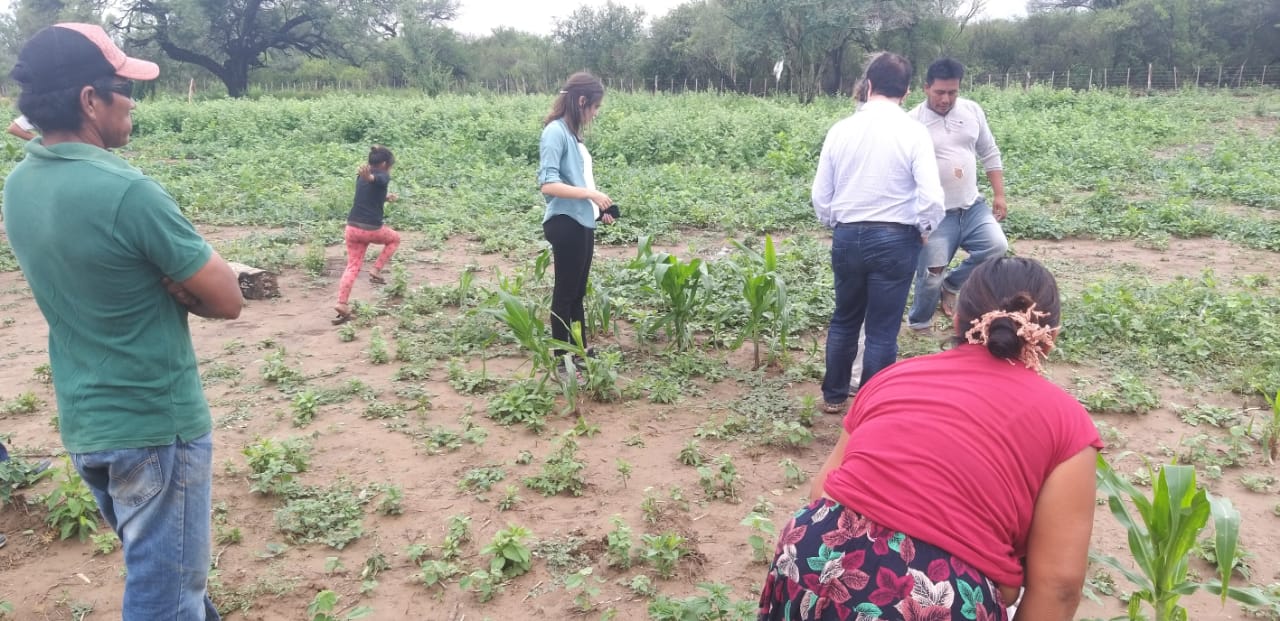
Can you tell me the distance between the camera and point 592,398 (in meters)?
4.75

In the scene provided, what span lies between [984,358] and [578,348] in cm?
293

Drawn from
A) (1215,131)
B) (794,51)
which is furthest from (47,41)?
(794,51)

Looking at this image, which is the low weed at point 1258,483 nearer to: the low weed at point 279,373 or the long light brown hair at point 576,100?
the long light brown hair at point 576,100

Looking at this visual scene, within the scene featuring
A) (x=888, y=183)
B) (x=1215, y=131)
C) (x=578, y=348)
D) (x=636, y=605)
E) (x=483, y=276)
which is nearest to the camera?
(x=636, y=605)

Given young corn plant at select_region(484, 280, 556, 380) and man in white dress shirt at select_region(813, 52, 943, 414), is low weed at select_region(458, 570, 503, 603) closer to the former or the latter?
young corn plant at select_region(484, 280, 556, 380)

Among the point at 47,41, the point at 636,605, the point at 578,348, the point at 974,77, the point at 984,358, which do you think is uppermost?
the point at 974,77

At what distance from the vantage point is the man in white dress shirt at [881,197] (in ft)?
12.8

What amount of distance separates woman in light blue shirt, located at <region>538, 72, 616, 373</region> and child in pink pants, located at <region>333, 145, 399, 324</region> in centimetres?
215

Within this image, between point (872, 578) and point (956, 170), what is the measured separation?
3826 mm

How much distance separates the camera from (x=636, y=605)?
3000mm

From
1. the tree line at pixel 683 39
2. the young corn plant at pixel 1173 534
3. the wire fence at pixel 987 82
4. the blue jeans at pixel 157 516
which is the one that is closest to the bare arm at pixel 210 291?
the blue jeans at pixel 157 516

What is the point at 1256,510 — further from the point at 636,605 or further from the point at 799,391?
the point at 636,605

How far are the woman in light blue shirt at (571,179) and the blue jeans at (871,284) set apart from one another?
1.26m

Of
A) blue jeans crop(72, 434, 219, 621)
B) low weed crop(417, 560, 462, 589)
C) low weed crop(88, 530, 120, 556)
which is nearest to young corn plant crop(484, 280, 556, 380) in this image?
low weed crop(417, 560, 462, 589)
